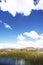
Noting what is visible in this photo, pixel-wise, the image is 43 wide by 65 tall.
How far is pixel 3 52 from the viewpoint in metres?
9.41

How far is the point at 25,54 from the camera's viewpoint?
29.1 ft

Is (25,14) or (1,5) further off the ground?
(1,5)

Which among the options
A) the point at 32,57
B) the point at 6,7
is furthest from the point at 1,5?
the point at 32,57

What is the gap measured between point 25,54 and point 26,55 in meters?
0.07

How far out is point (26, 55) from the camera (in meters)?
8.91

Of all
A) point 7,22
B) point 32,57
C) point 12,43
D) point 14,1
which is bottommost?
point 32,57

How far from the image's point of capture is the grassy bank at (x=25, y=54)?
8.46m

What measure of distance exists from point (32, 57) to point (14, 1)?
3.17 m

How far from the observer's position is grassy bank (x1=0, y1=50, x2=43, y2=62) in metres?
8.46

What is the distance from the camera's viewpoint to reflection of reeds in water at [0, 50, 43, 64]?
8.38 m

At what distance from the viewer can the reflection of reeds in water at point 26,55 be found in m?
8.38

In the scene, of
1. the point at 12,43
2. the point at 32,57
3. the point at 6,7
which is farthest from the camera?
the point at 6,7

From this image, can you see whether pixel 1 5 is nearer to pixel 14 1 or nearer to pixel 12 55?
pixel 14 1

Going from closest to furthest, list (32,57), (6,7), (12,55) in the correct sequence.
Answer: (32,57)
(12,55)
(6,7)
